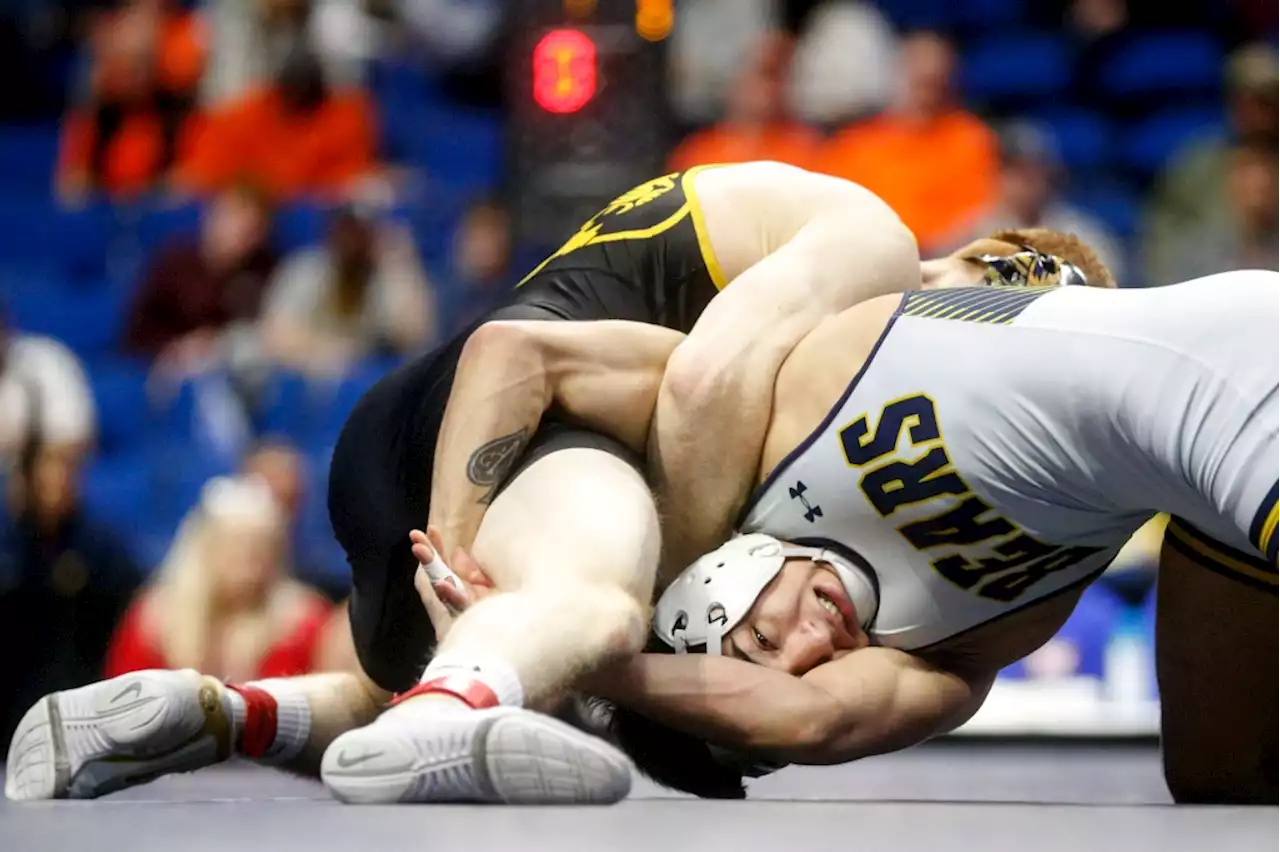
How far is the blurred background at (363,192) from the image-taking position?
4.33 meters

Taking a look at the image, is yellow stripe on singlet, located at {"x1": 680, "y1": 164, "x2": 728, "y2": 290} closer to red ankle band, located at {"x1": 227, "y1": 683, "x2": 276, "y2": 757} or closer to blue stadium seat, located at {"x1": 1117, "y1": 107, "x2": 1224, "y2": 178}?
red ankle band, located at {"x1": 227, "y1": 683, "x2": 276, "y2": 757}

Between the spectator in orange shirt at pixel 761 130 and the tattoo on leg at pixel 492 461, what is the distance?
3518 millimetres

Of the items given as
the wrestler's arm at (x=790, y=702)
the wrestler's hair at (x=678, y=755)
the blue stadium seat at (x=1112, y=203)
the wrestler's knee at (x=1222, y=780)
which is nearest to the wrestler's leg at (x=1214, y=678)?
the wrestler's knee at (x=1222, y=780)

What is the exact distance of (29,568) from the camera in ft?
14.8

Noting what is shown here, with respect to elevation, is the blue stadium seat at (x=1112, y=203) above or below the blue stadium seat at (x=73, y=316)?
above

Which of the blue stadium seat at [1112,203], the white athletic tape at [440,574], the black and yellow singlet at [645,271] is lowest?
the blue stadium seat at [1112,203]

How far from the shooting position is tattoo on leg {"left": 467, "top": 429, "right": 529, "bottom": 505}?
206cm

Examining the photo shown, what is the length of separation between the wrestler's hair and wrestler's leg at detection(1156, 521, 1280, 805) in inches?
23.7

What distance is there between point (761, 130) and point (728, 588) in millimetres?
3591

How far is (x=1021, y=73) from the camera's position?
600cm

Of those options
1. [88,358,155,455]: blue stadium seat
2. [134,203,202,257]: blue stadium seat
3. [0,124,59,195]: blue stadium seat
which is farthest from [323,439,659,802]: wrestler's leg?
[0,124,59,195]: blue stadium seat

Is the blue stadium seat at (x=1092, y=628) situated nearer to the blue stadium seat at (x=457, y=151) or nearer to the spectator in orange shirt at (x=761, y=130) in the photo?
the spectator in orange shirt at (x=761, y=130)

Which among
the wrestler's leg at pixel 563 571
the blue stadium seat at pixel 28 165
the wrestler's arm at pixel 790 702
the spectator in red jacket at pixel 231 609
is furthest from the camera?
the blue stadium seat at pixel 28 165

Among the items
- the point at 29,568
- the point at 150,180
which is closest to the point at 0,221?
the point at 150,180
